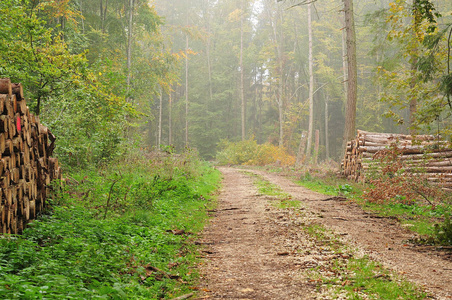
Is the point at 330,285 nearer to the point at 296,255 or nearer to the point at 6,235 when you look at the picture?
the point at 296,255

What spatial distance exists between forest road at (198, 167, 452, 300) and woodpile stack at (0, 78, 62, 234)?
8.93ft

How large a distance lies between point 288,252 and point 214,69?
49306 millimetres

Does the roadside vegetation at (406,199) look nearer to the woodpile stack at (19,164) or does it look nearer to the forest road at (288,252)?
the forest road at (288,252)

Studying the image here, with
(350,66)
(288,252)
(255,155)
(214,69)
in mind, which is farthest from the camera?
(214,69)

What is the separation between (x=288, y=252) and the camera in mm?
5207

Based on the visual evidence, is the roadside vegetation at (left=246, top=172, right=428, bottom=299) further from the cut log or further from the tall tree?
the tall tree

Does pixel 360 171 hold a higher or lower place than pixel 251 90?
lower

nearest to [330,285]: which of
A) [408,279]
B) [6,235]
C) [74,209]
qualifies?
[408,279]

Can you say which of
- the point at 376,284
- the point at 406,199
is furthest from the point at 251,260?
the point at 406,199

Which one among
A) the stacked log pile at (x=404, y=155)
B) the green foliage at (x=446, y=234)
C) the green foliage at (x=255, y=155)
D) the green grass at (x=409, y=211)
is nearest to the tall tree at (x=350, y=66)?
the stacked log pile at (x=404, y=155)

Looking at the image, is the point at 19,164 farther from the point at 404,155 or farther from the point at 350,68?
the point at 350,68

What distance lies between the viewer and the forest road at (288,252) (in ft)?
12.7

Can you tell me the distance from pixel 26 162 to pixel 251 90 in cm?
5043

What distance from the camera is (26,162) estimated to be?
16.5ft
